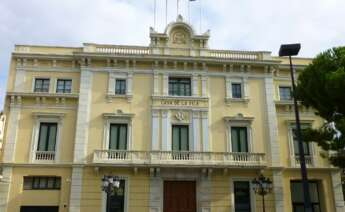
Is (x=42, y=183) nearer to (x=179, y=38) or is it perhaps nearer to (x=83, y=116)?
(x=83, y=116)

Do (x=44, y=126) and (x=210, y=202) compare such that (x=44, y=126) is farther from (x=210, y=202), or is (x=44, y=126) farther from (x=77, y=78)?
(x=210, y=202)

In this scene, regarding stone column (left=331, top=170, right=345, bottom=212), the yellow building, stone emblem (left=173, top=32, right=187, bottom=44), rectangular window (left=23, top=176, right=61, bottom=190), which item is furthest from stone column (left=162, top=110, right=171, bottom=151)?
stone column (left=331, top=170, right=345, bottom=212)

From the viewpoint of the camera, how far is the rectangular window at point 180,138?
25406 millimetres

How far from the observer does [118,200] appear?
941 inches

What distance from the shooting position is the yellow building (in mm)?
23844

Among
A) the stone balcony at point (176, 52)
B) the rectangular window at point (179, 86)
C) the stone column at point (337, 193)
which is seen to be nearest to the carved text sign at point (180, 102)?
the rectangular window at point (179, 86)

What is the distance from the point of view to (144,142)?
25.1m

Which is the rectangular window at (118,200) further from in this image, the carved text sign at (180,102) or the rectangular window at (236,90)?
the rectangular window at (236,90)

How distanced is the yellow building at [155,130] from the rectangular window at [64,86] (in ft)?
0.22

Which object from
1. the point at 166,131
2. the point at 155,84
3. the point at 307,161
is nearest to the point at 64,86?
the point at 155,84

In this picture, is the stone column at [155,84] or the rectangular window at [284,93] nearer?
the stone column at [155,84]

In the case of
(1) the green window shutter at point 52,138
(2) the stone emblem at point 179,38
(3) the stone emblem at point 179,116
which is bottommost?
(1) the green window shutter at point 52,138

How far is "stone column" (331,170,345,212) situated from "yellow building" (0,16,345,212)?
72mm

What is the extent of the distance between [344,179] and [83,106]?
24282 mm
